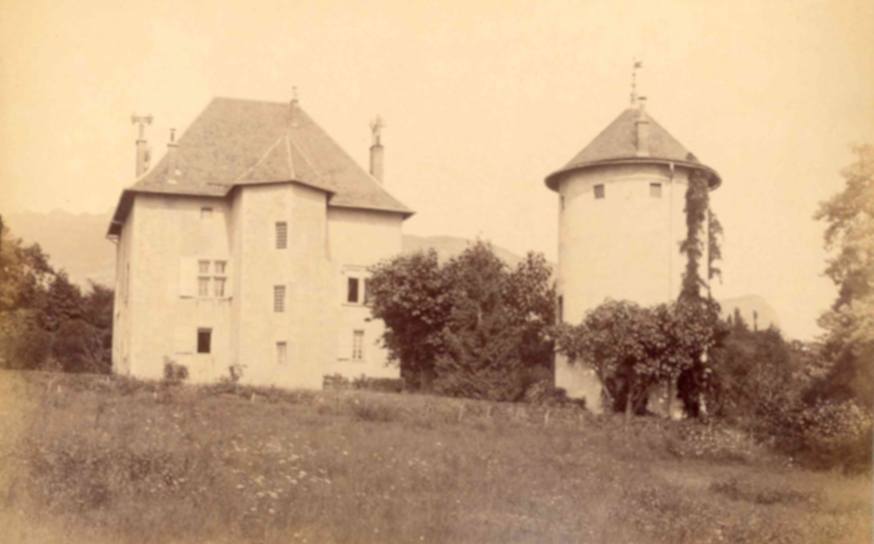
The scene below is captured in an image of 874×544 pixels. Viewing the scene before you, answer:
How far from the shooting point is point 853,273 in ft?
57.6

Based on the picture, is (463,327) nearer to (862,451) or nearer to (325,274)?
(325,274)

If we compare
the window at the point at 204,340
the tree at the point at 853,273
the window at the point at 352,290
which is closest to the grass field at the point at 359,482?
the tree at the point at 853,273

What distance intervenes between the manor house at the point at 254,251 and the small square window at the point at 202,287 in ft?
0.12

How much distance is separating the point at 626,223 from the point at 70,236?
1640 cm

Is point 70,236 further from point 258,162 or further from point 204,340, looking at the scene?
point 258,162

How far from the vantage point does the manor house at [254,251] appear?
33562 mm

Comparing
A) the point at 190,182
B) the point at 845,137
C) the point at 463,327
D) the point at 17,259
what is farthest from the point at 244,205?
the point at 845,137

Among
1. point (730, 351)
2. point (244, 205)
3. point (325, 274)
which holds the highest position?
point (244, 205)

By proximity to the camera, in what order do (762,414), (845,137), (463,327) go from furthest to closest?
(463,327)
(762,414)
(845,137)

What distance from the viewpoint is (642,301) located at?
31.2 meters

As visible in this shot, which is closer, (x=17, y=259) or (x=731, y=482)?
(x=731, y=482)

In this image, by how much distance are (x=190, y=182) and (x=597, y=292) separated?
1464 centimetres

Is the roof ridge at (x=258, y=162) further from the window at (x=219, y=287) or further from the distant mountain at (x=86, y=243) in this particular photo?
the distant mountain at (x=86, y=243)

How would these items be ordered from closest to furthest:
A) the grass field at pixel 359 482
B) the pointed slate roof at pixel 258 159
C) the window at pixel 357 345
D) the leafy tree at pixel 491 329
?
the grass field at pixel 359 482 < the leafy tree at pixel 491 329 < the pointed slate roof at pixel 258 159 < the window at pixel 357 345
